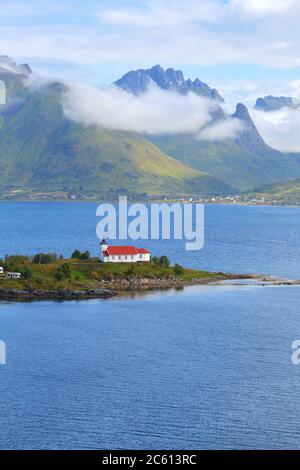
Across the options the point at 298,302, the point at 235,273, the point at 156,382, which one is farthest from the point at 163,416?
the point at 235,273

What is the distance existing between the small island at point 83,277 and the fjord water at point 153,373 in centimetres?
550

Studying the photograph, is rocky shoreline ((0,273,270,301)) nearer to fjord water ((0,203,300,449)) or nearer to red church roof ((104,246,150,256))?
fjord water ((0,203,300,449))

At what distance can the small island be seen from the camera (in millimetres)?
106188

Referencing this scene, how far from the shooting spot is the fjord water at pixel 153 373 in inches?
2119

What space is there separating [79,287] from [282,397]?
51.2m

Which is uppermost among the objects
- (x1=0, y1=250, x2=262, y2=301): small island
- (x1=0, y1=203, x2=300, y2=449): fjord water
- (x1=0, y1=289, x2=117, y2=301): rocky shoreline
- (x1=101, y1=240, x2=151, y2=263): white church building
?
(x1=101, y1=240, x2=151, y2=263): white church building

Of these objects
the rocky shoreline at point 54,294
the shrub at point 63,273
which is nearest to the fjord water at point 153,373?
the rocky shoreline at point 54,294

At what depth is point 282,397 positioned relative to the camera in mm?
60906

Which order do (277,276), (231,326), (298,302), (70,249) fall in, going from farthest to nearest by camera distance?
(70,249) → (277,276) → (298,302) → (231,326)

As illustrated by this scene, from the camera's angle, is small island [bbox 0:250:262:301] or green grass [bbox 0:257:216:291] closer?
small island [bbox 0:250:262:301]

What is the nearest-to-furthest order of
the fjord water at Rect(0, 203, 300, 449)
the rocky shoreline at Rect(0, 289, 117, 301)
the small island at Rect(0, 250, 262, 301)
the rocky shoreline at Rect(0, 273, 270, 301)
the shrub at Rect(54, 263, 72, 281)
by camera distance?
1. the fjord water at Rect(0, 203, 300, 449)
2. the rocky shoreline at Rect(0, 289, 117, 301)
3. the rocky shoreline at Rect(0, 273, 270, 301)
4. the small island at Rect(0, 250, 262, 301)
5. the shrub at Rect(54, 263, 72, 281)

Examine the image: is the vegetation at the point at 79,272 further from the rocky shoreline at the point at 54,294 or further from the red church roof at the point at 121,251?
the red church roof at the point at 121,251

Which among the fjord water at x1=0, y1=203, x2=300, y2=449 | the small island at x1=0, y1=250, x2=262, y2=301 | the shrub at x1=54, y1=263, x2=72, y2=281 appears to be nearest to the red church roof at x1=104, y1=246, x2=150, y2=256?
the small island at x1=0, y1=250, x2=262, y2=301
